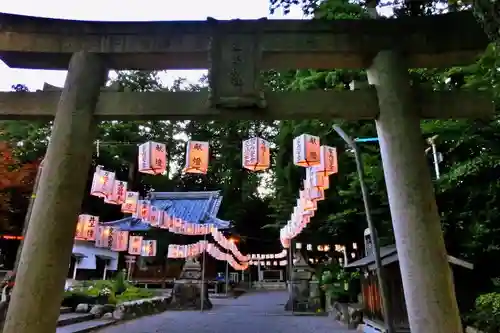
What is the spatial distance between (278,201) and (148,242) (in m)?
7.85

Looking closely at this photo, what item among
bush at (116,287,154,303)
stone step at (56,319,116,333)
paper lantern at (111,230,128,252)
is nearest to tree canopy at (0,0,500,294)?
paper lantern at (111,230,128,252)

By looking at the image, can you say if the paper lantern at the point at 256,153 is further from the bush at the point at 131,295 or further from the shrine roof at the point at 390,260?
the bush at the point at 131,295

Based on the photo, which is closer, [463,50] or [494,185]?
[463,50]

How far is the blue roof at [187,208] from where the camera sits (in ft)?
87.9

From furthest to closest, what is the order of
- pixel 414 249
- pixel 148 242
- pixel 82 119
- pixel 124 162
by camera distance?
pixel 124 162 → pixel 148 242 → pixel 82 119 → pixel 414 249

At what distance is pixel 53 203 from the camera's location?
195 inches

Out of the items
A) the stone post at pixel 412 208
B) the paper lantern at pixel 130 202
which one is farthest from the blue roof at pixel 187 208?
the stone post at pixel 412 208

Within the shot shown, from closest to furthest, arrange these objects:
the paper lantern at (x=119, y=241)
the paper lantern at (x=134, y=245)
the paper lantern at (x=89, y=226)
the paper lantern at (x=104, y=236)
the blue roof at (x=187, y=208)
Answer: the paper lantern at (x=89, y=226), the paper lantern at (x=104, y=236), the paper lantern at (x=119, y=241), the paper lantern at (x=134, y=245), the blue roof at (x=187, y=208)

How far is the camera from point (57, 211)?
493 centimetres

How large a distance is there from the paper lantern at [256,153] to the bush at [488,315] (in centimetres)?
546

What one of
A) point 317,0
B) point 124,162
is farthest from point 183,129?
point 317,0

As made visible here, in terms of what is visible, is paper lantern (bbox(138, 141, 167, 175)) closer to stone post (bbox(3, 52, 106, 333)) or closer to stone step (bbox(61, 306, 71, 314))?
stone post (bbox(3, 52, 106, 333))

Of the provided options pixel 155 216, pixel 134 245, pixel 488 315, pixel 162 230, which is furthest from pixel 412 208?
pixel 162 230

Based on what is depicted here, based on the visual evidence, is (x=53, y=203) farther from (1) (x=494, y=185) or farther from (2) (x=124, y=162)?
(2) (x=124, y=162)
